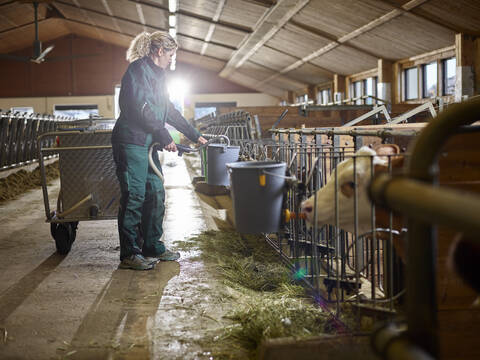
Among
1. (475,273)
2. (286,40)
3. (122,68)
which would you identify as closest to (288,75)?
(286,40)

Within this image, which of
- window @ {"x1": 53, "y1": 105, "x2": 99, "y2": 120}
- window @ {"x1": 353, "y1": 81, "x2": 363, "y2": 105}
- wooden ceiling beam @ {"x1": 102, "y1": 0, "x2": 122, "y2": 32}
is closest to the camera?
window @ {"x1": 353, "y1": 81, "x2": 363, "y2": 105}

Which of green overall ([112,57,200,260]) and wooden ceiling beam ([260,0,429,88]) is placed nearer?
green overall ([112,57,200,260])

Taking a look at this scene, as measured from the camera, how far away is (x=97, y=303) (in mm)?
3105

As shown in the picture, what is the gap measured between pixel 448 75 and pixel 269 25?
160 inches

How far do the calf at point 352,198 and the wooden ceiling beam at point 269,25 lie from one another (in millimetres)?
7918

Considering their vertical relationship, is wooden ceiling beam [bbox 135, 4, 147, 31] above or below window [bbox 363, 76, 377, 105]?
above

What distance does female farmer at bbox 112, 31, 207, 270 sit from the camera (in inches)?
147

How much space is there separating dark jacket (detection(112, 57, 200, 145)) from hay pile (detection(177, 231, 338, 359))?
39.8 inches

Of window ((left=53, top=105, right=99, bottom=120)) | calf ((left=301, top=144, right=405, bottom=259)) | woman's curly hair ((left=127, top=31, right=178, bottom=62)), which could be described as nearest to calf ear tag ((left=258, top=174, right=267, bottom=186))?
calf ((left=301, top=144, right=405, bottom=259))

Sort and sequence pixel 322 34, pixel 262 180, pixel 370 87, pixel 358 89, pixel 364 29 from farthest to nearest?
1. pixel 358 89
2. pixel 370 87
3. pixel 322 34
4. pixel 364 29
5. pixel 262 180

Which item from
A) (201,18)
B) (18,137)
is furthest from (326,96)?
(18,137)

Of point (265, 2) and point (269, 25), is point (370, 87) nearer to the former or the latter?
point (269, 25)

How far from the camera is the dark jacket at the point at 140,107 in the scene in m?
3.74

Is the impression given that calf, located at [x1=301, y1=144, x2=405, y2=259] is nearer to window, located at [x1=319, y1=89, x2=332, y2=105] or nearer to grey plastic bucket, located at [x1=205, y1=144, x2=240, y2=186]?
grey plastic bucket, located at [x1=205, y1=144, x2=240, y2=186]
